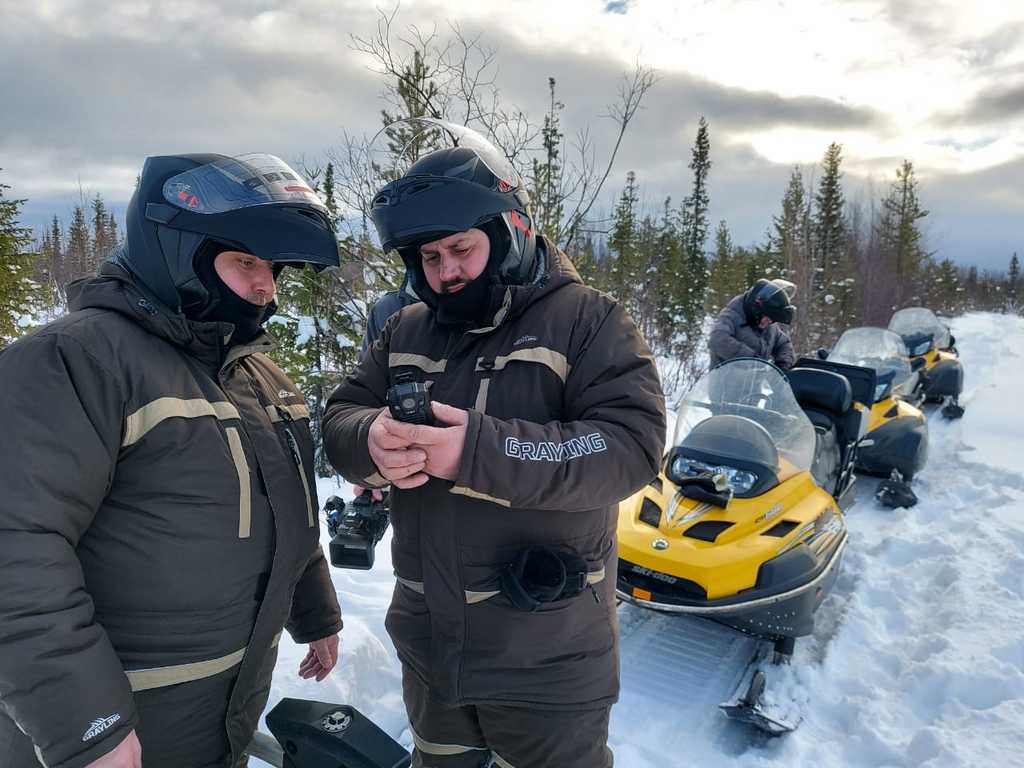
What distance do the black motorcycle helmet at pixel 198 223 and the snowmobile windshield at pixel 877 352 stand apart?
752 cm

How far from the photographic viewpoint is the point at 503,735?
1.57 m

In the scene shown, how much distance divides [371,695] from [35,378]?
7.61 ft

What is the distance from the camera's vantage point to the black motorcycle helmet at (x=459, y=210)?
1.55 meters

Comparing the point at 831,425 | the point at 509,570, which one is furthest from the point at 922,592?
the point at 509,570

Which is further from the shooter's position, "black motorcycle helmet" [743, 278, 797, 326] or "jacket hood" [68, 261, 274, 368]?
"black motorcycle helmet" [743, 278, 797, 326]

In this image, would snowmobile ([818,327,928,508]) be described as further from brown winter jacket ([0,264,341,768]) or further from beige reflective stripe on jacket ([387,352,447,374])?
brown winter jacket ([0,264,341,768])

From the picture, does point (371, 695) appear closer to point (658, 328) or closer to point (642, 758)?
point (642, 758)

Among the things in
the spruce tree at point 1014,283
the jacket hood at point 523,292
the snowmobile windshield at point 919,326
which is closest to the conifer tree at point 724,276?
the snowmobile windshield at point 919,326

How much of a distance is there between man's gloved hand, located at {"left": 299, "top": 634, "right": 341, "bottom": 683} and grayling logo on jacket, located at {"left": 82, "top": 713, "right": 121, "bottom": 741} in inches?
31.7

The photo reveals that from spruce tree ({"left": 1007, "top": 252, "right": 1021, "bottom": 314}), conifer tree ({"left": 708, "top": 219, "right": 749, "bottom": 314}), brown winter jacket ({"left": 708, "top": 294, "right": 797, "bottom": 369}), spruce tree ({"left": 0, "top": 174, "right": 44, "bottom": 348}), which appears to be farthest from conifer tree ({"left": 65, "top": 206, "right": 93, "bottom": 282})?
spruce tree ({"left": 1007, "top": 252, "right": 1021, "bottom": 314})

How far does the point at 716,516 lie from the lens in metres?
3.27

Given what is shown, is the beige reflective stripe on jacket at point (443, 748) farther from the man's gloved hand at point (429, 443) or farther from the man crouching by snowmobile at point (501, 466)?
the man's gloved hand at point (429, 443)

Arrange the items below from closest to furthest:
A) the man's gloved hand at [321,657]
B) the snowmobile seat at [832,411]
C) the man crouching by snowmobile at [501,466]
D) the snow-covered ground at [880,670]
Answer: the man crouching by snowmobile at [501,466], the man's gloved hand at [321,657], the snow-covered ground at [880,670], the snowmobile seat at [832,411]

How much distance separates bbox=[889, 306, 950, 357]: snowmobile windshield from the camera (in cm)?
1065
